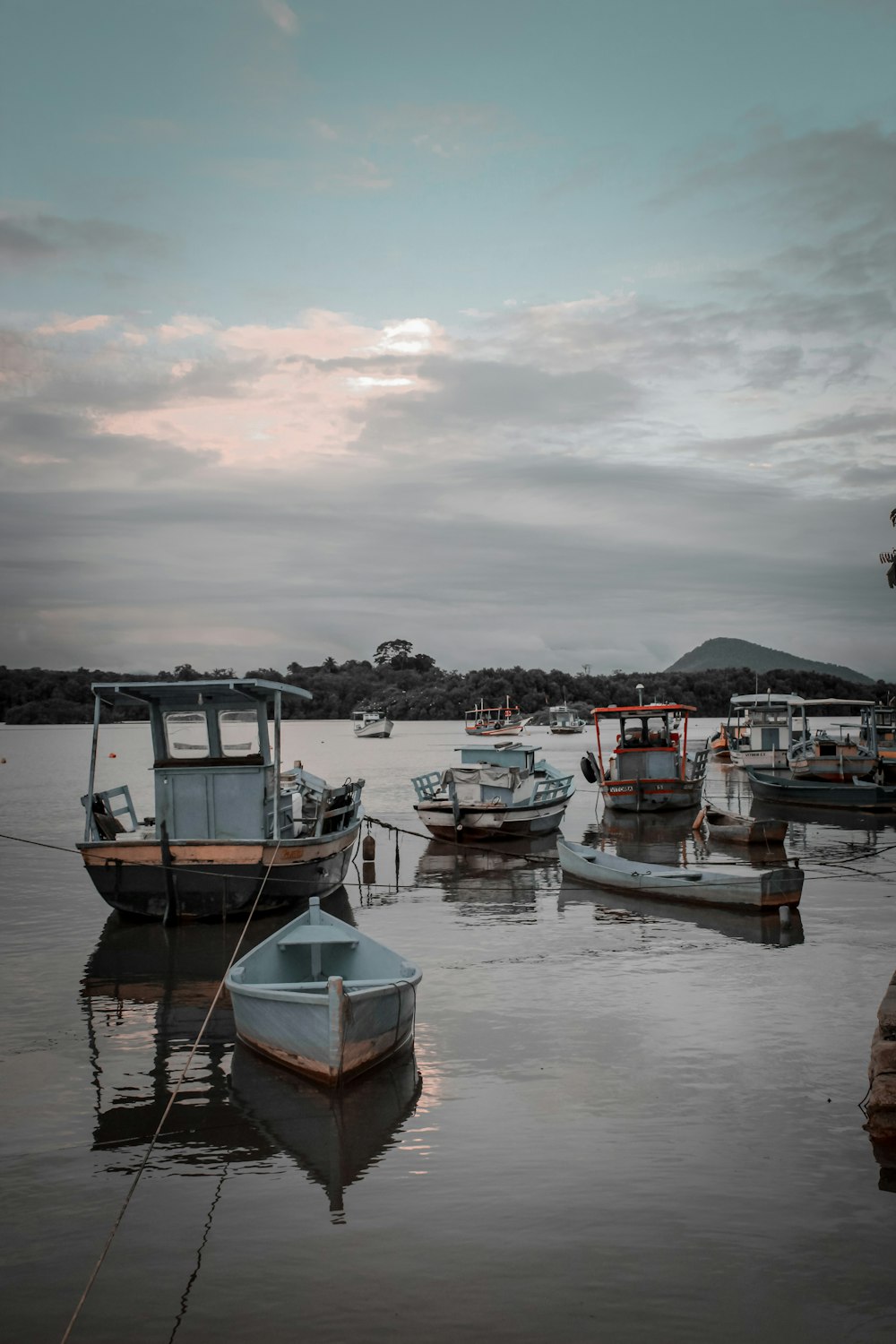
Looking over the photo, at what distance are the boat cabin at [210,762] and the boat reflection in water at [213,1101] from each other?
440 cm

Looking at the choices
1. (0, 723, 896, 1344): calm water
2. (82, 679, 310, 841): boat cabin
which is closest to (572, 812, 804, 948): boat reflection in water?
(0, 723, 896, 1344): calm water

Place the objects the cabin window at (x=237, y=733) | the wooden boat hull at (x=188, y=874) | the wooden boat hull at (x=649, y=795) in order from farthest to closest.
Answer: the wooden boat hull at (x=649, y=795)
the cabin window at (x=237, y=733)
the wooden boat hull at (x=188, y=874)

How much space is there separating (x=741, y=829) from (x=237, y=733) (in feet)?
46.5

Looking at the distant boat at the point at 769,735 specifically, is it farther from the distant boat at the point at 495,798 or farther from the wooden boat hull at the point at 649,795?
the distant boat at the point at 495,798

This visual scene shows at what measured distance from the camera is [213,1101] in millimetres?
9398

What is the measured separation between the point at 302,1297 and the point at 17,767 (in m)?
79.7

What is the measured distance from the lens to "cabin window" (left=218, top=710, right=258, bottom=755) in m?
18.1

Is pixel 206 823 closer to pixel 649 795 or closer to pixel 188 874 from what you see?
pixel 188 874

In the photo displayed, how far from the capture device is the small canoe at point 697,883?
17.5 m

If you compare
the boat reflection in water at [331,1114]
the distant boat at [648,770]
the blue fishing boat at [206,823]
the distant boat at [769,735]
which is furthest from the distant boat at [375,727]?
the boat reflection in water at [331,1114]

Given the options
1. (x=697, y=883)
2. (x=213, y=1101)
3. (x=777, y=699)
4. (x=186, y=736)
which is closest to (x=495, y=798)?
(x=697, y=883)

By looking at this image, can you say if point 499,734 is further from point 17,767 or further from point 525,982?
point 525,982

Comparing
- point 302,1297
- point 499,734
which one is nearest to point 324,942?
point 302,1297

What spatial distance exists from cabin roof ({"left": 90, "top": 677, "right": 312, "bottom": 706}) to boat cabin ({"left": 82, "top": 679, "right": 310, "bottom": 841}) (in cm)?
2
